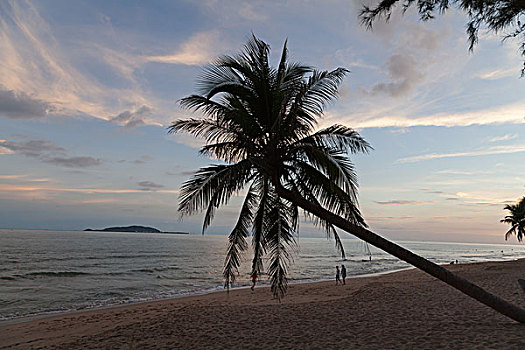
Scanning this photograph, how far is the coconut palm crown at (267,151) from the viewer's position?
6953mm

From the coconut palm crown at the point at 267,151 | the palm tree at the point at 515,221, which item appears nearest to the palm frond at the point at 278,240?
the coconut palm crown at the point at 267,151

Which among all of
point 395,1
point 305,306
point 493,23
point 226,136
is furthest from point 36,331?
point 493,23

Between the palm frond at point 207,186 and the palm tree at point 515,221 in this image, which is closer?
the palm frond at point 207,186

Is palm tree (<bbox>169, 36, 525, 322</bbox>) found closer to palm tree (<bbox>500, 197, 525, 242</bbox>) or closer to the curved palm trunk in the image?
the curved palm trunk

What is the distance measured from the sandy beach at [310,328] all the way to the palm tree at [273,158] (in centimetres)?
123

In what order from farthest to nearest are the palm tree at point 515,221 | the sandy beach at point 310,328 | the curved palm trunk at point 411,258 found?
the palm tree at point 515,221 < the sandy beach at point 310,328 < the curved palm trunk at point 411,258

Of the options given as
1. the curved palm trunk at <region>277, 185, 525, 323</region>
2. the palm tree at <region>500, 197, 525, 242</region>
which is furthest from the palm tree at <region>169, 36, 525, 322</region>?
the palm tree at <region>500, 197, 525, 242</region>

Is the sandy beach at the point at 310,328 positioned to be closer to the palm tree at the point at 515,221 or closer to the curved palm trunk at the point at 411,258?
the curved palm trunk at the point at 411,258

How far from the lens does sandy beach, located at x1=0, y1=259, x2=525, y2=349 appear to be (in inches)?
291

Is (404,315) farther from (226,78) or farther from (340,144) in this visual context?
(226,78)

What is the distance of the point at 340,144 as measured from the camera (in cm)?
719

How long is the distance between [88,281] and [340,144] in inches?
1033

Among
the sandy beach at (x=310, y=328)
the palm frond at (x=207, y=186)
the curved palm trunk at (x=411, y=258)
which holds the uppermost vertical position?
the palm frond at (x=207, y=186)

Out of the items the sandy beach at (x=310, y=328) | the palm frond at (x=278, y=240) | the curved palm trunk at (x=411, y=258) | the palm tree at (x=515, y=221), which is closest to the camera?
the curved palm trunk at (x=411, y=258)
